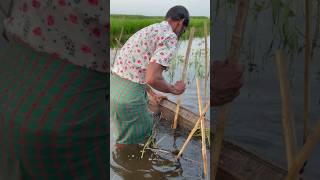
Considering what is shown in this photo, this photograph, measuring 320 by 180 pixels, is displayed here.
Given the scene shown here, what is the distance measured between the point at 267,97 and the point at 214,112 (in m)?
0.14

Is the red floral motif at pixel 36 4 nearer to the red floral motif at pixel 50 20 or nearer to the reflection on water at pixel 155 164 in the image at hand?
the red floral motif at pixel 50 20

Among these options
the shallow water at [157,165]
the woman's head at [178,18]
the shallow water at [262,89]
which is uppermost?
the woman's head at [178,18]

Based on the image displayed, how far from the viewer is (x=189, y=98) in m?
6.77

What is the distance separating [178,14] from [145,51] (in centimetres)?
33

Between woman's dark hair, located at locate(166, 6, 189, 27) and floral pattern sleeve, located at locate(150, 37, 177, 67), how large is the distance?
0.56 feet

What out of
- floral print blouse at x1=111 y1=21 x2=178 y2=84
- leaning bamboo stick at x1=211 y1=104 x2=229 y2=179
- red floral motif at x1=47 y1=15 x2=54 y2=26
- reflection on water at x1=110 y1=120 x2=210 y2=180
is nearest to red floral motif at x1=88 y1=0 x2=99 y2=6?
red floral motif at x1=47 y1=15 x2=54 y2=26

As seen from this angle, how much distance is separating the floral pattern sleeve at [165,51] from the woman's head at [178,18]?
13 centimetres

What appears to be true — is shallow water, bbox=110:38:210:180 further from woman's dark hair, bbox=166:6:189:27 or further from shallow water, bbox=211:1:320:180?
shallow water, bbox=211:1:320:180

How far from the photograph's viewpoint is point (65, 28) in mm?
1226

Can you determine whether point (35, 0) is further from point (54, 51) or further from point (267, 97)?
point (267, 97)

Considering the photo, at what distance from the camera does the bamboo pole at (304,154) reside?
1.06 meters

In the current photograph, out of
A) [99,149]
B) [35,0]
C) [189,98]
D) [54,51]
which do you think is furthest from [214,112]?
[189,98]

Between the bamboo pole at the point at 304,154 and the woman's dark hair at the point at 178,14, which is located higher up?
the woman's dark hair at the point at 178,14

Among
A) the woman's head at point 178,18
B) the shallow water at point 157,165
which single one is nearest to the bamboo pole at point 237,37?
the woman's head at point 178,18
